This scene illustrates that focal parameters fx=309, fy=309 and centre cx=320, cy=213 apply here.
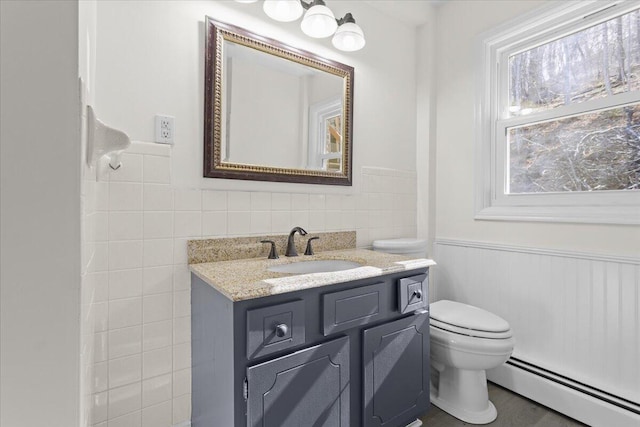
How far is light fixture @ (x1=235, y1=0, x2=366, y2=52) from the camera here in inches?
58.0

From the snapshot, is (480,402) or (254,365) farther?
(480,402)

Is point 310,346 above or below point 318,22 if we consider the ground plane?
below

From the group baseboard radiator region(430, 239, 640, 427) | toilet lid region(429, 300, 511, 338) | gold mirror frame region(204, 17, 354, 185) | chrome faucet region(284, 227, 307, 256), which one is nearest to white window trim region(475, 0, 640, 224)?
baseboard radiator region(430, 239, 640, 427)

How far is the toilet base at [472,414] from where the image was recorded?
1528 millimetres

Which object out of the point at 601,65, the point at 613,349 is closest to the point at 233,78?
the point at 601,65

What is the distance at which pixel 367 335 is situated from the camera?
4.11 feet

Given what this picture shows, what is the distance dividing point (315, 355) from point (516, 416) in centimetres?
124

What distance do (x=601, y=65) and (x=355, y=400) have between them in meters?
2.00

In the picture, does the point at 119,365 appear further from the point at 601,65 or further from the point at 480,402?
the point at 601,65

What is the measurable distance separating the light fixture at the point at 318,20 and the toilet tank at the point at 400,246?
3.78 feet

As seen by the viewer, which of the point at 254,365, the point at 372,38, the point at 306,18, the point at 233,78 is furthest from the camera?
the point at 372,38

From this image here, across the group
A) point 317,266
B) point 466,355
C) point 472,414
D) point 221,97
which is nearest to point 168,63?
point 221,97

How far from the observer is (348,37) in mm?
1694

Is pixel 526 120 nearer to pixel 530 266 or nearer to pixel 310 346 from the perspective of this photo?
pixel 530 266
